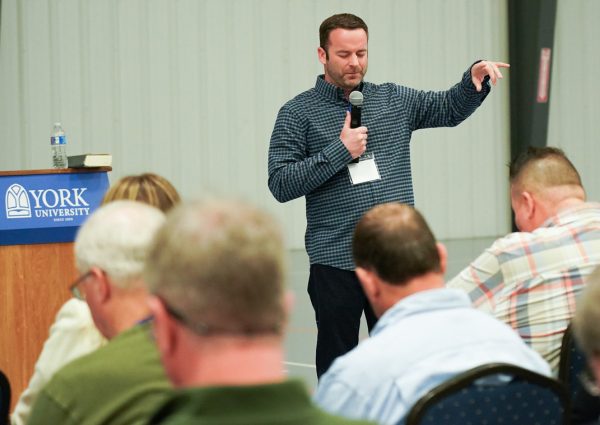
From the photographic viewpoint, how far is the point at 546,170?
3.01 m

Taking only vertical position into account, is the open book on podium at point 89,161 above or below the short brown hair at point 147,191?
below

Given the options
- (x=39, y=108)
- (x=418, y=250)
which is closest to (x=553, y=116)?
(x=39, y=108)

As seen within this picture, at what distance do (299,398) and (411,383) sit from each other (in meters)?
0.84

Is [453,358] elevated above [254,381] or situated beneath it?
situated beneath

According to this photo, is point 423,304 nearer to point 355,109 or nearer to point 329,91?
point 355,109

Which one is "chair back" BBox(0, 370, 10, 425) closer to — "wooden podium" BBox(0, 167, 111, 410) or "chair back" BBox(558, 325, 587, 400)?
"chair back" BBox(558, 325, 587, 400)

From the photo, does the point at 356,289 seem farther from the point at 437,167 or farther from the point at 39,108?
the point at 437,167

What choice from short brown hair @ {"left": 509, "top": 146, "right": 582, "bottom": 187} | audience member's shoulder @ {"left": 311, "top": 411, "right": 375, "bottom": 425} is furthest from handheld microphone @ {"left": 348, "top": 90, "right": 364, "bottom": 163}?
audience member's shoulder @ {"left": 311, "top": 411, "right": 375, "bottom": 425}

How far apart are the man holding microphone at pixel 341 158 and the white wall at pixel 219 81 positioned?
202 inches

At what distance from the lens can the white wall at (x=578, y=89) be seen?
467 inches

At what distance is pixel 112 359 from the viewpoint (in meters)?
1.63

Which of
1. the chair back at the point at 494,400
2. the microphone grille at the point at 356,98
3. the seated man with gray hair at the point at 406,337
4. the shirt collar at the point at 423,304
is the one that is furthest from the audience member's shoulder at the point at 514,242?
the microphone grille at the point at 356,98

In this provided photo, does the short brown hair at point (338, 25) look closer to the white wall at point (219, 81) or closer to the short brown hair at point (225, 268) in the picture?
the short brown hair at point (225, 268)

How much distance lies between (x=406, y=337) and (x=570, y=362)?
798 mm
